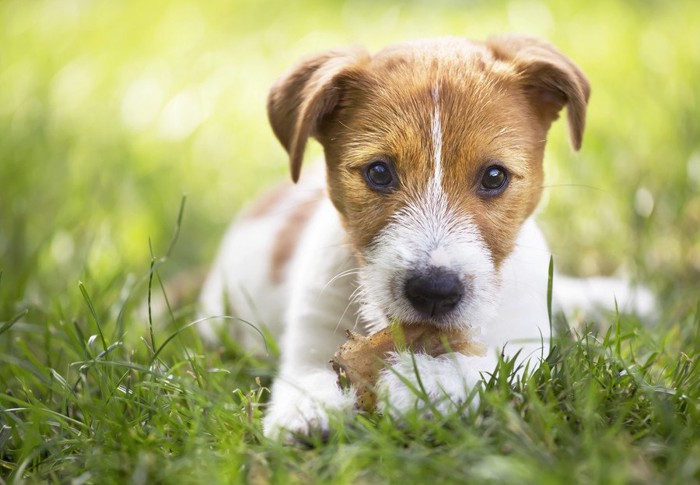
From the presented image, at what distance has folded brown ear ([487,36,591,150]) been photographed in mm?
4000

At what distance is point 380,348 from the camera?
3.46 meters

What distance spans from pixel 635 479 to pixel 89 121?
267 inches

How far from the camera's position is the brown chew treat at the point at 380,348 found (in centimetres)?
339

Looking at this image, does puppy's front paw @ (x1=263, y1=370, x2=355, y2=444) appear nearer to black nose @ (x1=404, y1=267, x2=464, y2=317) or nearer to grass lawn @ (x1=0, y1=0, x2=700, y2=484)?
grass lawn @ (x1=0, y1=0, x2=700, y2=484)

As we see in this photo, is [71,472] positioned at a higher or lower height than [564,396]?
lower

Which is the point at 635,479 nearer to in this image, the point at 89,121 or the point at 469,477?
the point at 469,477

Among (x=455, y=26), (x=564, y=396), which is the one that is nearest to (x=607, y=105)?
(x=455, y=26)

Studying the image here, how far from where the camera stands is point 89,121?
8156 millimetres

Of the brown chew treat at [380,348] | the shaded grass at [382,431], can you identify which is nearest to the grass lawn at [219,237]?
the shaded grass at [382,431]

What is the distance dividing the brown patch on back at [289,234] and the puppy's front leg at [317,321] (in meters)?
0.66

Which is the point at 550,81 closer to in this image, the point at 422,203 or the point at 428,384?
the point at 422,203

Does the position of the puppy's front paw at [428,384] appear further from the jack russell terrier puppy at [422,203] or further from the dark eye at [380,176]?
the dark eye at [380,176]

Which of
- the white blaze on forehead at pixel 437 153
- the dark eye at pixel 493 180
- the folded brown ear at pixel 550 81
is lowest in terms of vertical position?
the dark eye at pixel 493 180

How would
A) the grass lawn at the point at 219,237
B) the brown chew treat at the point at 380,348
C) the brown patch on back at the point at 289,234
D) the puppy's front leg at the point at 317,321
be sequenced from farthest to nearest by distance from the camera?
1. the brown patch on back at the point at 289,234
2. the puppy's front leg at the point at 317,321
3. the brown chew treat at the point at 380,348
4. the grass lawn at the point at 219,237
